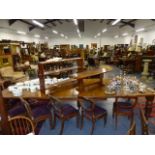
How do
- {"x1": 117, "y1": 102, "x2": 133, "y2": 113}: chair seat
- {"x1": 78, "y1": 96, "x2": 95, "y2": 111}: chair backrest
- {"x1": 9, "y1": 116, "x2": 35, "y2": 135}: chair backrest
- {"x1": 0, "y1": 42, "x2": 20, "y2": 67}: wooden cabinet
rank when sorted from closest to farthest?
{"x1": 9, "y1": 116, "x2": 35, "y2": 135}: chair backrest → {"x1": 78, "y1": 96, "x2": 95, "y2": 111}: chair backrest → {"x1": 117, "y1": 102, "x2": 133, "y2": 113}: chair seat → {"x1": 0, "y1": 42, "x2": 20, "y2": 67}: wooden cabinet

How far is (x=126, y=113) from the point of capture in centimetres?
300

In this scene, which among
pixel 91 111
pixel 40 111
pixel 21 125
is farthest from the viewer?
pixel 40 111

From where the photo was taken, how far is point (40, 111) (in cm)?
290

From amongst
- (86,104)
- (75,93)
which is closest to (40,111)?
(75,93)

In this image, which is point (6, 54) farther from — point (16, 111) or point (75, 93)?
point (75, 93)

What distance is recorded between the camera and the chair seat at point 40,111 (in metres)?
2.83

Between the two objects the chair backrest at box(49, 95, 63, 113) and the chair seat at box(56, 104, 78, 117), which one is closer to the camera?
the chair backrest at box(49, 95, 63, 113)

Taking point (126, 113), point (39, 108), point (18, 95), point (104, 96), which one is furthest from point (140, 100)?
point (18, 95)

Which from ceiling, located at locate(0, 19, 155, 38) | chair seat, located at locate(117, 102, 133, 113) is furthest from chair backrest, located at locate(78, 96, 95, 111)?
ceiling, located at locate(0, 19, 155, 38)

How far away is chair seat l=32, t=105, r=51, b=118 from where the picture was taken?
9.29ft

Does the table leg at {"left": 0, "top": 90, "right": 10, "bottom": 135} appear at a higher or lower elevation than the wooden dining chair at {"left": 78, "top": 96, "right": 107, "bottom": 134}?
higher

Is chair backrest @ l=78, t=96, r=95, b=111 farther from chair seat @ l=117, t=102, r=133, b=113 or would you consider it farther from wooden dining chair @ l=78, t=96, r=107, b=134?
chair seat @ l=117, t=102, r=133, b=113

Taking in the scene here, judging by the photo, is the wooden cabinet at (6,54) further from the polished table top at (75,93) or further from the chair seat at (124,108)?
the chair seat at (124,108)
